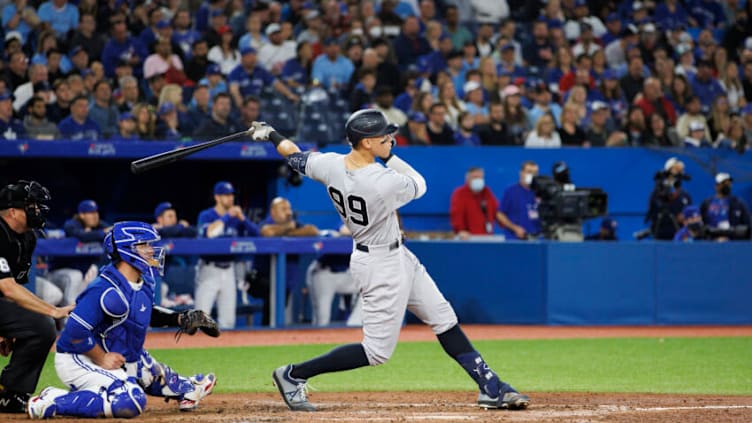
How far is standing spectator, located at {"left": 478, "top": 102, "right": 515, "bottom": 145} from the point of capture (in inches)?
625

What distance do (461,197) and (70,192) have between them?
489 centimetres

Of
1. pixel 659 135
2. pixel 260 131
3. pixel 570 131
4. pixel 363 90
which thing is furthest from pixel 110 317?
pixel 659 135

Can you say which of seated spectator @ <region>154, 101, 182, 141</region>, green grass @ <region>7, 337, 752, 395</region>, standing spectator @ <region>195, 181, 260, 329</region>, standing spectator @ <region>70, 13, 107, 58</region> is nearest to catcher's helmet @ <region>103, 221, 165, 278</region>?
green grass @ <region>7, 337, 752, 395</region>

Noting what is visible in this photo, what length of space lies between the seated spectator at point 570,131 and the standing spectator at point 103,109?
19.8 feet

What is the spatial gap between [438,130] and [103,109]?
172 inches

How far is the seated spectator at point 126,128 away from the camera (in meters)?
13.6

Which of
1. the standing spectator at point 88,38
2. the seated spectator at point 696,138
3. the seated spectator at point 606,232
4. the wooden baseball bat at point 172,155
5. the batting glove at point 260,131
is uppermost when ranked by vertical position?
the standing spectator at point 88,38

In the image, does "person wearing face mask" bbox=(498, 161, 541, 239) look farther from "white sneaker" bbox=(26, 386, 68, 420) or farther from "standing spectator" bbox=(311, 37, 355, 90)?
"white sneaker" bbox=(26, 386, 68, 420)

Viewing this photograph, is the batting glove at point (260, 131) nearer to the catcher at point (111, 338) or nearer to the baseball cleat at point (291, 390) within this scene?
the catcher at point (111, 338)

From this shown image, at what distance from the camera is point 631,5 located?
65.8ft

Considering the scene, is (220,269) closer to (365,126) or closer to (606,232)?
(606,232)

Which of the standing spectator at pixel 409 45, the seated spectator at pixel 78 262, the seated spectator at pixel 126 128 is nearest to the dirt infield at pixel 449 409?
the seated spectator at pixel 78 262

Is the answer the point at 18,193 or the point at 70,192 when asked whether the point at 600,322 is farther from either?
the point at 18,193

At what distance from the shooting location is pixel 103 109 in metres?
13.8
